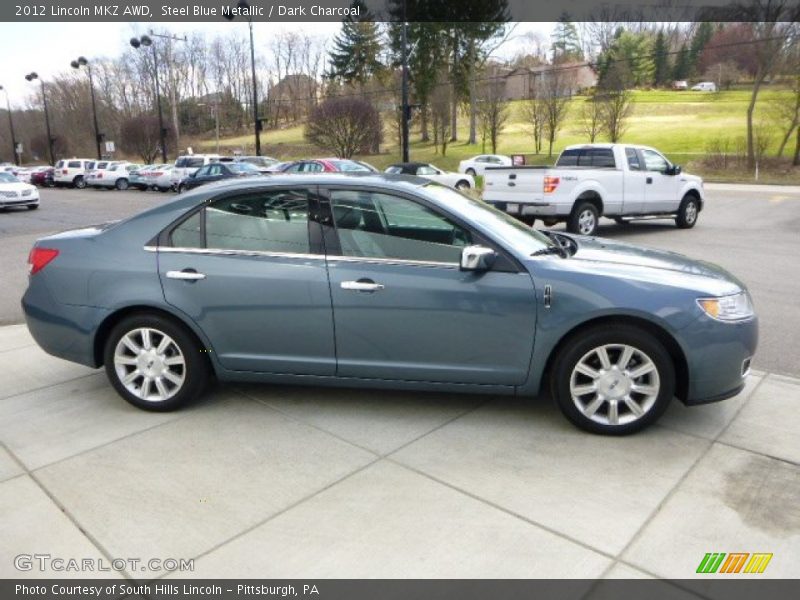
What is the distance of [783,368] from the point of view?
5.08 metres

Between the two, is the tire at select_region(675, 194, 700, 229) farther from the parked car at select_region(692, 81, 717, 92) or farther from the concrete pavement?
the parked car at select_region(692, 81, 717, 92)

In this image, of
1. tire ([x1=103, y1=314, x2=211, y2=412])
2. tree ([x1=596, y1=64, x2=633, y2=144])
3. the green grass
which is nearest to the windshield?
tire ([x1=103, y1=314, x2=211, y2=412])

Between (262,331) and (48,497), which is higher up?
(262,331)

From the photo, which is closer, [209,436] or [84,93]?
[209,436]

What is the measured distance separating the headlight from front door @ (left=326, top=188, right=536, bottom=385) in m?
0.98

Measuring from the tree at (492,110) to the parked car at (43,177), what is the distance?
106 ft

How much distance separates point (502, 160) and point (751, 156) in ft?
43.6

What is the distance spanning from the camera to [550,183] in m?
11.7

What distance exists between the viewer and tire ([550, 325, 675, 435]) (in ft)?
11.9

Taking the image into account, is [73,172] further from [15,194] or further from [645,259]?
[645,259]

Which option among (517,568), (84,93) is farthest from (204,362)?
(84,93)

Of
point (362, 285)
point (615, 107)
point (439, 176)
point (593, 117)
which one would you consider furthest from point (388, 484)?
point (593, 117)

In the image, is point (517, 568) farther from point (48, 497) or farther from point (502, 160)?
point (502, 160)

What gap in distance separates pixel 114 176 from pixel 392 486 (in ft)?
123
